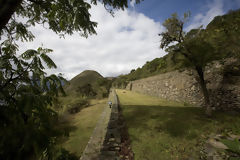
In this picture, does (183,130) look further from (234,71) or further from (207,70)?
(207,70)

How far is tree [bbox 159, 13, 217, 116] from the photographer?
14.2 feet

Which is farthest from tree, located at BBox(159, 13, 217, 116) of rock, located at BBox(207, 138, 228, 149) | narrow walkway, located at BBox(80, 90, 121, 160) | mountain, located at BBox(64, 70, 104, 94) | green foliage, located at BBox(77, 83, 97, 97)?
mountain, located at BBox(64, 70, 104, 94)

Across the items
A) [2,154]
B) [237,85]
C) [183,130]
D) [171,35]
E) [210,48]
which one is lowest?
[183,130]

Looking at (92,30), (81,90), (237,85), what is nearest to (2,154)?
(92,30)

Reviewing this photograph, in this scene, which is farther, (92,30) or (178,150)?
(92,30)

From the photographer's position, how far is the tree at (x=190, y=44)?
432 cm

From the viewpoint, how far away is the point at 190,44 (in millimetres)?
4523

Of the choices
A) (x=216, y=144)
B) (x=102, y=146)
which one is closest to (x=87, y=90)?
(x=102, y=146)

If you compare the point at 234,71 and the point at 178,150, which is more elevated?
the point at 234,71

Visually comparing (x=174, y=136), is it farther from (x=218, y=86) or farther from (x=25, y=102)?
(x=218, y=86)

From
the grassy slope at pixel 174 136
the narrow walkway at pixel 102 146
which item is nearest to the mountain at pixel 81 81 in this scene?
the narrow walkway at pixel 102 146

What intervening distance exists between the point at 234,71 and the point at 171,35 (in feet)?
14.2

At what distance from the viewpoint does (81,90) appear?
64.2ft

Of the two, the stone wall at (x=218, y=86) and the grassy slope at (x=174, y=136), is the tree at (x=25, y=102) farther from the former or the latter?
the stone wall at (x=218, y=86)
